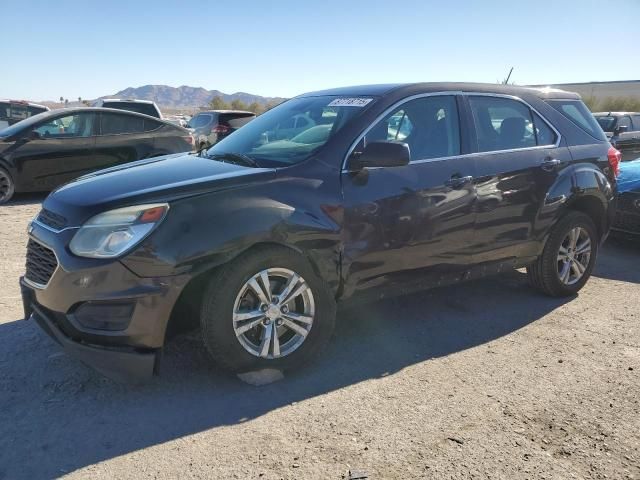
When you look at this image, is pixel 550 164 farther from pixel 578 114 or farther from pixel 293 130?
pixel 293 130

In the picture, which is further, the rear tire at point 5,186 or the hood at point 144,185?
the rear tire at point 5,186

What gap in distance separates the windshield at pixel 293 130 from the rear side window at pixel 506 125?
1.04m

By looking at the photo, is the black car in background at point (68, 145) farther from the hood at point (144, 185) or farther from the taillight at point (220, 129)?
the hood at point (144, 185)

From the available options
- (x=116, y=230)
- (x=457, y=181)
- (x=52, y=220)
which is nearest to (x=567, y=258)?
(x=457, y=181)

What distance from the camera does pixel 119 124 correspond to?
998 cm

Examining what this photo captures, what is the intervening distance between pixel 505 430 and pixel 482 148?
7.40 feet

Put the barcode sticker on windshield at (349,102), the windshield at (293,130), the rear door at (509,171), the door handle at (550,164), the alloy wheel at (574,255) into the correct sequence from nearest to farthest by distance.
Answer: the windshield at (293,130) < the barcode sticker on windshield at (349,102) < the rear door at (509,171) < the door handle at (550,164) < the alloy wheel at (574,255)

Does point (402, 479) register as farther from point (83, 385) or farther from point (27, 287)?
point (27, 287)

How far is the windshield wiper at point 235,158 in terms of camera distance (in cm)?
371

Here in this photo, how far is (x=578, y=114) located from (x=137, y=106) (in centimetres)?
1300

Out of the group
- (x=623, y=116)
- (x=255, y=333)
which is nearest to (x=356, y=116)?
(x=255, y=333)

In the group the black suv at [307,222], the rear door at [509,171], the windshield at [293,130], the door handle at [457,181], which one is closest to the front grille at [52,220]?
the black suv at [307,222]

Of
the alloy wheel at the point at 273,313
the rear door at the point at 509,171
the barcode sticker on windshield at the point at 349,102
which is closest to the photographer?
the alloy wheel at the point at 273,313

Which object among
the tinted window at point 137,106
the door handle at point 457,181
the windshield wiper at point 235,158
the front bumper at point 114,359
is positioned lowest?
the front bumper at point 114,359
